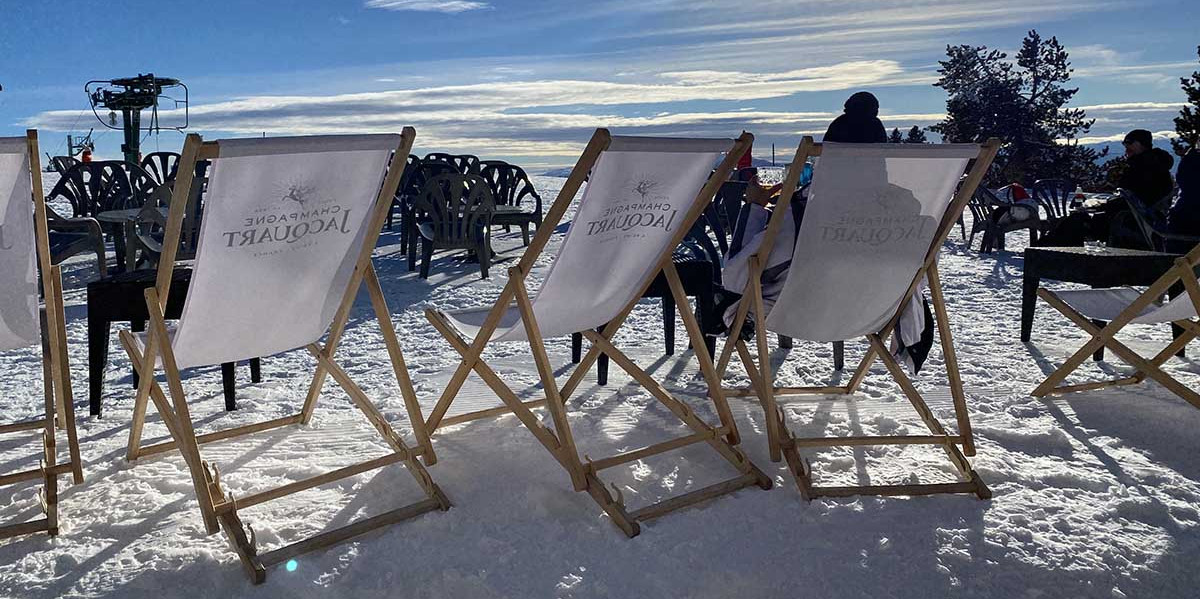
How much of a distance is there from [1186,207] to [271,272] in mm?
4850

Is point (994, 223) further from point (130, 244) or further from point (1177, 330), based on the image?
point (130, 244)

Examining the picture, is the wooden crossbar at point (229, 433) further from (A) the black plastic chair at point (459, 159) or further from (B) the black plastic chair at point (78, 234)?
(A) the black plastic chair at point (459, 159)

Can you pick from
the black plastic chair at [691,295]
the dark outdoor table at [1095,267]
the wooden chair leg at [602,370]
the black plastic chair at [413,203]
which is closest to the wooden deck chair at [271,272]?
the wooden chair leg at [602,370]

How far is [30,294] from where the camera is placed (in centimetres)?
260

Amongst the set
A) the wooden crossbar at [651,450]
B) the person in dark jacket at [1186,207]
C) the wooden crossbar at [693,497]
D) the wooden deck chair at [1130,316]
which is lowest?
the wooden crossbar at [693,497]

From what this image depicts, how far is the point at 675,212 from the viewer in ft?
8.72

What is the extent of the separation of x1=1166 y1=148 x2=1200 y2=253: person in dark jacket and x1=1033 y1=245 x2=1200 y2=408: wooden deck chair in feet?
5.59

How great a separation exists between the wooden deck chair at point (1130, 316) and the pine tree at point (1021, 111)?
2367 cm

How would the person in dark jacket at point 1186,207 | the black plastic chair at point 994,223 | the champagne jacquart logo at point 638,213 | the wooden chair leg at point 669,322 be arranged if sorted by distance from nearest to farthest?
1. the champagne jacquart logo at point 638,213
2. the wooden chair leg at point 669,322
3. the person in dark jacket at point 1186,207
4. the black plastic chair at point 994,223

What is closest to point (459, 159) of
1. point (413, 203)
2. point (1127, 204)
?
point (413, 203)

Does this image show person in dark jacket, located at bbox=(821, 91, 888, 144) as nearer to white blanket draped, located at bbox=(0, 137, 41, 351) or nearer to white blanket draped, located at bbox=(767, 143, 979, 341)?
white blanket draped, located at bbox=(767, 143, 979, 341)

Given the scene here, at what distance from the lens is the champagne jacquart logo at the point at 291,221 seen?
225 cm

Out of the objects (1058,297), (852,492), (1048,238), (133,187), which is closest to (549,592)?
(852,492)

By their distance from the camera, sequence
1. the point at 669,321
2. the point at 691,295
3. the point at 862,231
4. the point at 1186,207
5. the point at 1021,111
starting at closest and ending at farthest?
1. the point at 862,231
2. the point at 691,295
3. the point at 669,321
4. the point at 1186,207
5. the point at 1021,111
